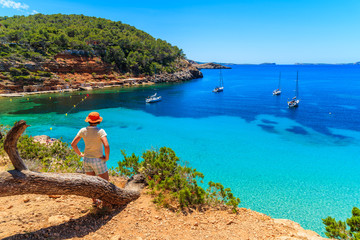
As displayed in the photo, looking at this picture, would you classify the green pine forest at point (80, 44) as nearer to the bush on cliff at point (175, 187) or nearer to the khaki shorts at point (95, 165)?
the bush on cliff at point (175, 187)

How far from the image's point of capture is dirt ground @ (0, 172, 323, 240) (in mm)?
3873

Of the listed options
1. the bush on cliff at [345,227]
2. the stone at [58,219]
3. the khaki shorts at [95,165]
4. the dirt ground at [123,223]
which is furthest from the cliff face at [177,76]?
the bush on cliff at [345,227]

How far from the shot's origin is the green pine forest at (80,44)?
47.8 metres

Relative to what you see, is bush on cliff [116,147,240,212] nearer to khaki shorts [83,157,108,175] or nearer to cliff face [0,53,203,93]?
khaki shorts [83,157,108,175]

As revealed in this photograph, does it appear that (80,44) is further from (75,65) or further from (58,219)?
(58,219)

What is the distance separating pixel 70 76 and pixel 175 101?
91.9 ft

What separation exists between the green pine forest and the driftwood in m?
51.3

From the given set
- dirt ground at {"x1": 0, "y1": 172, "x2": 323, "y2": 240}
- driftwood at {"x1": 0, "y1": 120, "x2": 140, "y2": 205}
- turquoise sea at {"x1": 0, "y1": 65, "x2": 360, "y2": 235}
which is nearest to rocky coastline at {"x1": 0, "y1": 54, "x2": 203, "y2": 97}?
turquoise sea at {"x1": 0, "y1": 65, "x2": 360, "y2": 235}

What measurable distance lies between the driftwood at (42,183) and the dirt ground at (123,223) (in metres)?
0.54

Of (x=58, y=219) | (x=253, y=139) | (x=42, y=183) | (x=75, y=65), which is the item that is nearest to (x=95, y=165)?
(x=42, y=183)

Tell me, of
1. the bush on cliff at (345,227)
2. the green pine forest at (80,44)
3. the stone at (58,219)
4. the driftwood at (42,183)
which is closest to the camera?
the driftwood at (42,183)

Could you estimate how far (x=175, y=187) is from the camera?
5688mm

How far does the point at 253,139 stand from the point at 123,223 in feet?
57.5

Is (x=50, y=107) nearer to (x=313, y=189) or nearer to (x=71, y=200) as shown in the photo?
(x=71, y=200)
